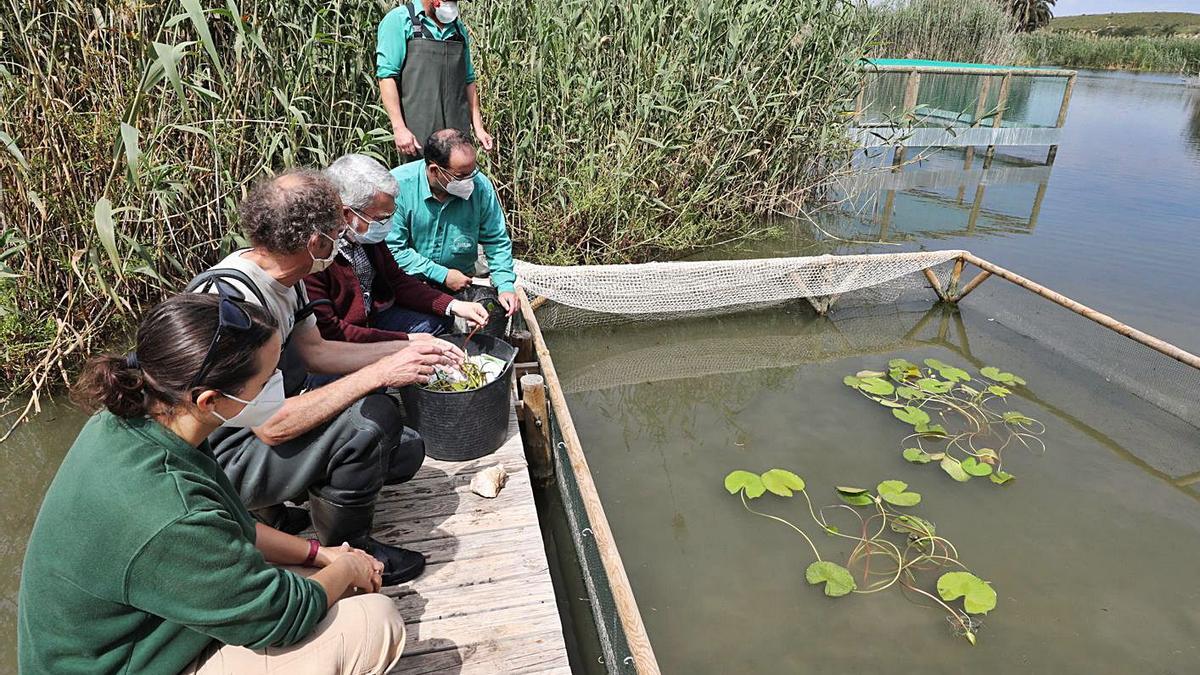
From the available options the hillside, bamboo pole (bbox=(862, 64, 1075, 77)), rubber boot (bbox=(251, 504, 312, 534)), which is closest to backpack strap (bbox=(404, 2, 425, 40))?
rubber boot (bbox=(251, 504, 312, 534))

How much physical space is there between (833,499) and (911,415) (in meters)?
0.97

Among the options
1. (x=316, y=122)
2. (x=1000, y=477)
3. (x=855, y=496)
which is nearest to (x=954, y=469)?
(x=1000, y=477)

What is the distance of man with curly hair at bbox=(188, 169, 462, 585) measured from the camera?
1719mm

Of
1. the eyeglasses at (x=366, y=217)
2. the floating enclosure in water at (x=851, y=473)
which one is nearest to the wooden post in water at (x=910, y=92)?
the floating enclosure in water at (x=851, y=473)

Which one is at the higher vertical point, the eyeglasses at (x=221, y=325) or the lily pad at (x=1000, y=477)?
the eyeglasses at (x=221, y=325)

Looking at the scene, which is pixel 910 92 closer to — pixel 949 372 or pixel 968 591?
pixel 949 372

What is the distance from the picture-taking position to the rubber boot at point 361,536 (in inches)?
75.2

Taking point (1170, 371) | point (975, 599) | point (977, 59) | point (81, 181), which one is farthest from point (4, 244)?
point (977, 59)

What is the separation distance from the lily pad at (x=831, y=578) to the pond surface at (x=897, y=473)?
5 cm

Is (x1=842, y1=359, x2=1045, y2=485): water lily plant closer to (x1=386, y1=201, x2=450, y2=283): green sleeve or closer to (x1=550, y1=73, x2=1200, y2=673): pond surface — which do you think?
(x1=550, y1=73, x2=1200, y2=673): pond surface

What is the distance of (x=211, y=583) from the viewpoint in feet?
3.43

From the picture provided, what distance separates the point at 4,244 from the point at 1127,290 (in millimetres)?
7913

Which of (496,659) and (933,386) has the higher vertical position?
(496,659)

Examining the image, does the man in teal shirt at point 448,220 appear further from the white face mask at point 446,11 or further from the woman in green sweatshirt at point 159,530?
the woman in green sweatshirt at point 159,530
